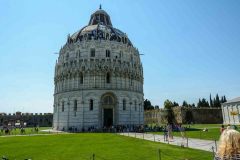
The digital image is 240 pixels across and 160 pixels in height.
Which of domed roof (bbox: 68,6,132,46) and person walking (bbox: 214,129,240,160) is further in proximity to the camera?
domed roof (bbox: 68,6,132,46)

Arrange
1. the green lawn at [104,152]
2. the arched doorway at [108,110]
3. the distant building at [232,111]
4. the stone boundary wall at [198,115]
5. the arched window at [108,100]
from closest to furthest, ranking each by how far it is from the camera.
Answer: the green lawn at [104,152] → the arched doorway at [108,110] → the arched window at [108,100] → the distant building at [232,111] → the stone boundary wall at [198,115]

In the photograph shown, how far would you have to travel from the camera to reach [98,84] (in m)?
52.1

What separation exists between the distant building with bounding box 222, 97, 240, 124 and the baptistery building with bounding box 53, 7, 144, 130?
24.2 metres

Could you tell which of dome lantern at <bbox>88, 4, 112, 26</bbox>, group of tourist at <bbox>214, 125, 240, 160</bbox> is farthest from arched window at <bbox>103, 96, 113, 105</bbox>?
group of tourist at <bbox>214, 125, 240, 160</bbox>

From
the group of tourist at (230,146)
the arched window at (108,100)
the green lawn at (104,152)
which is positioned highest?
the arched window at (108,100)

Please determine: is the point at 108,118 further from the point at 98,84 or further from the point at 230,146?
the point at 230,146

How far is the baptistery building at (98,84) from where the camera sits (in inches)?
2030

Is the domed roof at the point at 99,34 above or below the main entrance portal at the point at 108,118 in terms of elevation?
above

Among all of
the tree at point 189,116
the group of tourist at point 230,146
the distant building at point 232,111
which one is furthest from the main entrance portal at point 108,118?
the group of tourist at point 230,146

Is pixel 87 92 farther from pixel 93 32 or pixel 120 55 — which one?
pixel 93 32

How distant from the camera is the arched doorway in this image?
51688 mm

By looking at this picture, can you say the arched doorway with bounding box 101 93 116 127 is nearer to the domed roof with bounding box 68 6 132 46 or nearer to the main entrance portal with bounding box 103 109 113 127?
the main entrance portal with bounding box 103 109 113 127

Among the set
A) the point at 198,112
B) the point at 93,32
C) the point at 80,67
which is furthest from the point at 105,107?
the point at 198,112

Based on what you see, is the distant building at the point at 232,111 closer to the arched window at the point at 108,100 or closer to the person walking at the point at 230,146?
the arched window at the point at 108,100
